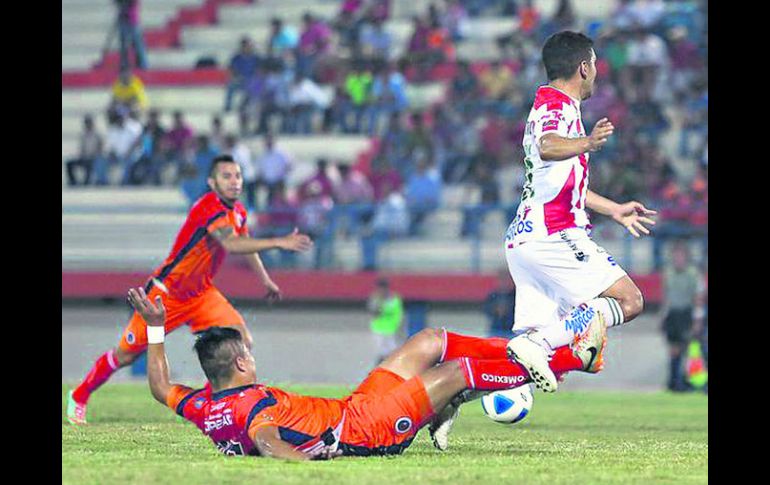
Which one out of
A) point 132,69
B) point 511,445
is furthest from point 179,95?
point 511,445

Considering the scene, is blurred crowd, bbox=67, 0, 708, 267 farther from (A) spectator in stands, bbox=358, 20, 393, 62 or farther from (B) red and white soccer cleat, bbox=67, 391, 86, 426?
(B) red and white soccer cleat, bbox=67, 391, 86, 426

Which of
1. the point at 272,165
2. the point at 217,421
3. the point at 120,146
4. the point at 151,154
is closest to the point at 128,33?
the point at 120,146

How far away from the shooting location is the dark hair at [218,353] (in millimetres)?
8867

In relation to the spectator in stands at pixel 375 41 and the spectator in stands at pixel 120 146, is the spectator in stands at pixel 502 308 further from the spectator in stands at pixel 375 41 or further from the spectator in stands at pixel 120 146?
the spectator in stands at pixel 120 146

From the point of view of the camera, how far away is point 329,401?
350 inches

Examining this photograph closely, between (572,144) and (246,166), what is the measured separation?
57.2ft

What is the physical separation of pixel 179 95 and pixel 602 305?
22.3 m

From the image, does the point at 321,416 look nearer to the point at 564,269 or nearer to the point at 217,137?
the point at 564,269

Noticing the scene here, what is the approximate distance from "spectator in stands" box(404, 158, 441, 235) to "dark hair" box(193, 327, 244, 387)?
51.4 feet

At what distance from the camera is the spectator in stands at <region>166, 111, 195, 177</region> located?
2792 cm

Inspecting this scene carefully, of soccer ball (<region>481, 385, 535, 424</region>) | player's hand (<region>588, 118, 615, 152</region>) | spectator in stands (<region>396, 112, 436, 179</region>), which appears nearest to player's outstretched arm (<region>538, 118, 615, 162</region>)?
player's hand (<region>588, 118, 615, 152</region>)

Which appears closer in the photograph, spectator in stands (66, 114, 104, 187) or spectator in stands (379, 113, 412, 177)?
spectator in stands (379, 113, 412, 177)

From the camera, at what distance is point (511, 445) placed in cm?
1054

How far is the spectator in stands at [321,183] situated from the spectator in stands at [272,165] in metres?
1.08
